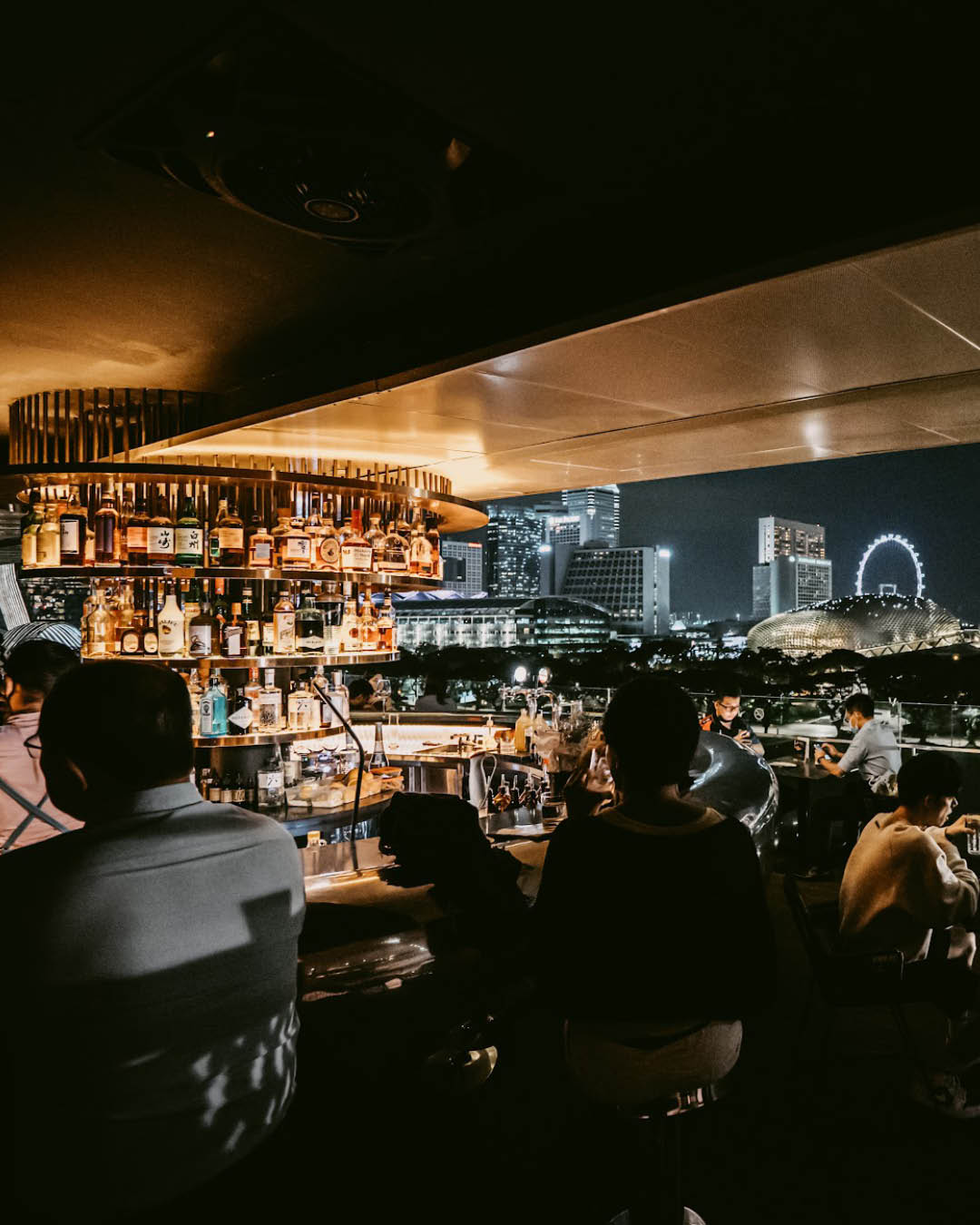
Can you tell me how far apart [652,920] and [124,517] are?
12.0 ft

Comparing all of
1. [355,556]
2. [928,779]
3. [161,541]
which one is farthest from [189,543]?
[928,779]

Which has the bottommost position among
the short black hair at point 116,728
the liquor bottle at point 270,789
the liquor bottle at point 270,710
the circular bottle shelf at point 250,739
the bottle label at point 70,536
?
the liquor bottle at point 270,789

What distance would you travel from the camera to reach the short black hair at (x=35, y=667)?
10.3 ft

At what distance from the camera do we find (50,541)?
420 centimetres

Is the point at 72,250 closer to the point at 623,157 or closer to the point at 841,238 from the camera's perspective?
the point at 623,157

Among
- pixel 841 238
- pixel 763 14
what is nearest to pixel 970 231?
pixel 841 238

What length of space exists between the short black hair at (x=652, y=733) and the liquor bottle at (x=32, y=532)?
11.7 ft

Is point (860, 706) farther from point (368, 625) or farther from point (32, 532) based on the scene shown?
point (32, 532)

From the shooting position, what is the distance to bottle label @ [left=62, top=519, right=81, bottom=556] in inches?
162

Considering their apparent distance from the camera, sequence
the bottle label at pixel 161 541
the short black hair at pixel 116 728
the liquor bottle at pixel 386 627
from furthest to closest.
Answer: the liquor bottle at pixel 386 627
the bottle label at pixel 161 541
the short black hair at pixel 116 728

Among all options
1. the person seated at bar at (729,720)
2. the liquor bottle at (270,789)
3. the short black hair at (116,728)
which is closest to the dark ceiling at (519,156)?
the short black hair at (116,728)

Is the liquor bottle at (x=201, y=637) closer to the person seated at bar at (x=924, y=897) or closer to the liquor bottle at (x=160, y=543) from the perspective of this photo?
the liquor bottle at (x=160, y=543)

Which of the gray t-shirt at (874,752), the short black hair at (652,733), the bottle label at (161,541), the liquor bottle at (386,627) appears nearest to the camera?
the short black hair at (652,733)

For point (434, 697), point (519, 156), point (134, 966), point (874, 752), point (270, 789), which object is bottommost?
point (434, 697)
